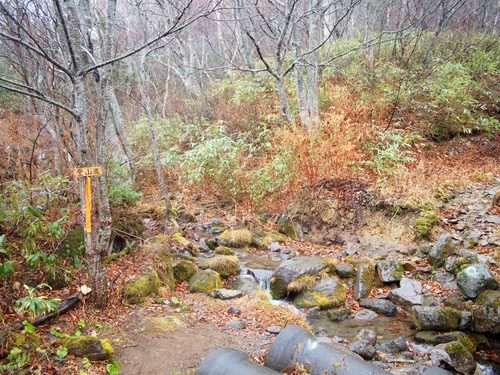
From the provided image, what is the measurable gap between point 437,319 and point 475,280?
3.59 feet

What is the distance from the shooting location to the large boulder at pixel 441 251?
22.3 ft

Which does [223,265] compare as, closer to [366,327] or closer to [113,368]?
[366,327]

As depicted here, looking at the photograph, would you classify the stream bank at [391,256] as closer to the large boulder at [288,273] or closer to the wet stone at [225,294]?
the wet stone at [225,294]

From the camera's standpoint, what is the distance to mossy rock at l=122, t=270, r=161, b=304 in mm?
4762

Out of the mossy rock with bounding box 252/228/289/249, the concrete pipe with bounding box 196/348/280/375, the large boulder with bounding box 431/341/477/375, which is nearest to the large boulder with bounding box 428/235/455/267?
the large boulder with bounding box 431/341/477/375

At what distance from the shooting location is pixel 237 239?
8.87m

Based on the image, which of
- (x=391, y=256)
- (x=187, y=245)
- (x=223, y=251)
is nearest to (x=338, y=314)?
(x=391, y=256)

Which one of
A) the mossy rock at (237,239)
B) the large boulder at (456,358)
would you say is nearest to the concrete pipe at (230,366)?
the large boulder at (456,358)

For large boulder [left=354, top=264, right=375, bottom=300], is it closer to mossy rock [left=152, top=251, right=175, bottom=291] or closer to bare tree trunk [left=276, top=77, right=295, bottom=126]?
mossy rock [left=152, top=251, right=175, bottom=291]

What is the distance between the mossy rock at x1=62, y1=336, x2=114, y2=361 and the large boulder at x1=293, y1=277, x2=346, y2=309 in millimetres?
3746

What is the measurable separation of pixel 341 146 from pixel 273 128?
10.8ft

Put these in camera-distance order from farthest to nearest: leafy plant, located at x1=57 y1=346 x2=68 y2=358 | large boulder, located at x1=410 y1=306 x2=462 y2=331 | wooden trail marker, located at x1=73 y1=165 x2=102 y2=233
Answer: large boulder, located at x1=410 y1=306 x2=462 y2=331 < wooden trail marker, located at x1=73 y1=165 x2=102 y2=233 < leafy plant, located at x1=57 y1=346 x2=68 y2=358

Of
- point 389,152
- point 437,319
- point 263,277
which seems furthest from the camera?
point 389,152

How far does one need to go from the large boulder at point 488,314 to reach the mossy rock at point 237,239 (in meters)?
5.02
